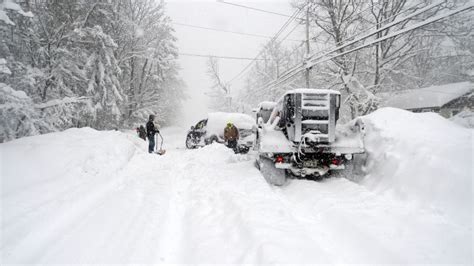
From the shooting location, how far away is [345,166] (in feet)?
22.1

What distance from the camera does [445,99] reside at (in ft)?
103

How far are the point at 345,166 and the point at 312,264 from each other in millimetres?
4509

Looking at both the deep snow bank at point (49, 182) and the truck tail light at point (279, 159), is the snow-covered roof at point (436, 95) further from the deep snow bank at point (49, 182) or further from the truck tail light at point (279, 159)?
the deep snow bank at point (49, 182)

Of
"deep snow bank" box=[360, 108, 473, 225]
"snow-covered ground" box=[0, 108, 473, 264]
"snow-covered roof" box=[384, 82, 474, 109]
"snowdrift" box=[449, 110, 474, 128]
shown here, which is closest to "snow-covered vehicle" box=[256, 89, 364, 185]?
"snow-covered ground" box=[0, 108, 473, 264]

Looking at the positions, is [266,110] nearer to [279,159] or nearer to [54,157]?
[279,159]

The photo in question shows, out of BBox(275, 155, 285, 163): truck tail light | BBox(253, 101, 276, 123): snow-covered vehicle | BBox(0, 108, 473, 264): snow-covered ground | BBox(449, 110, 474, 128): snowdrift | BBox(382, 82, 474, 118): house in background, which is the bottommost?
BBox(0, 108, 473, 264): snow-covered ground

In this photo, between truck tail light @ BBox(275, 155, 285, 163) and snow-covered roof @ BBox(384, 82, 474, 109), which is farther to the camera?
snow-covered roof @ BBox(384, 82, 474, 109)

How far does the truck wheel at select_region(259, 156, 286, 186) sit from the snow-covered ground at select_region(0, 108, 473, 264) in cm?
23

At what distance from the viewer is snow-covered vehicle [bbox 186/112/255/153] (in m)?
13.7

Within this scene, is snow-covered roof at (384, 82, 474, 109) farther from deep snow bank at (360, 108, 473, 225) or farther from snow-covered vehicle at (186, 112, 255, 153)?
deep snow bank at (360, 108, 473, 225)

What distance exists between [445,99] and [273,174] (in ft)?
115

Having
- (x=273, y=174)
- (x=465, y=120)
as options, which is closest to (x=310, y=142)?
(x=273, y=174)

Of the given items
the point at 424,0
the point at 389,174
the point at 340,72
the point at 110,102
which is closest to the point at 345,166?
the point at 389,174

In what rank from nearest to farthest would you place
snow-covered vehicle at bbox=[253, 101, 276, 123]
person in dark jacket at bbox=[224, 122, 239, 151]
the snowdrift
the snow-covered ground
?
1. the snow-covered ground
2. snow-covered vehicle at bbox=[253, 101, 276, 123]
3. person in dark jacket at bbox=[224, 122, 239, 151]
4. the snowdrift
